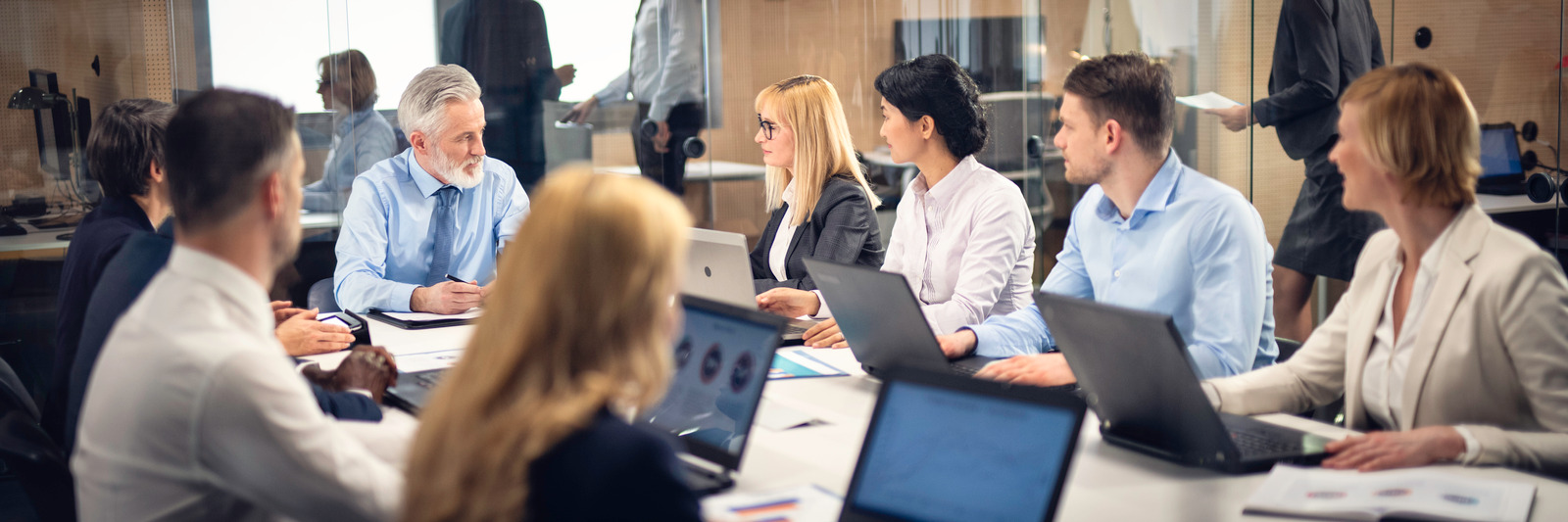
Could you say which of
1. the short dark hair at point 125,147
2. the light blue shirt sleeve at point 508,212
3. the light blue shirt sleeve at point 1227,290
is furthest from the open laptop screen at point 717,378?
the light blue shirt sleeve at point 508,212

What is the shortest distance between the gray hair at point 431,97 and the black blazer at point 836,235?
107cm

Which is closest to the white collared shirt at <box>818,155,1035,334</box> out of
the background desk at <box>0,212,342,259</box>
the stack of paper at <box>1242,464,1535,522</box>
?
the stack of paper at <box>1242,464,1535,522</box>

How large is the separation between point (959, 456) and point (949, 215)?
1646 mm

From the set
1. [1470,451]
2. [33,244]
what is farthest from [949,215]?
[33,244]

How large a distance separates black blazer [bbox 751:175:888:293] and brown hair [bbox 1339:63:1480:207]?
160cm

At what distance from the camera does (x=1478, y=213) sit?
1.72 meters

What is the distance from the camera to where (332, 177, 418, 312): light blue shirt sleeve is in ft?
10.1

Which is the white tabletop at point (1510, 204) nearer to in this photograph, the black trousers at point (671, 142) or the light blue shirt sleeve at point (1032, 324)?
the light blue shirt sleeve at point (1032, 324)

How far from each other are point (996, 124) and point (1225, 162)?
4.67 feet

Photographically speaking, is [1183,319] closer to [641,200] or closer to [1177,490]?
[1177,490]

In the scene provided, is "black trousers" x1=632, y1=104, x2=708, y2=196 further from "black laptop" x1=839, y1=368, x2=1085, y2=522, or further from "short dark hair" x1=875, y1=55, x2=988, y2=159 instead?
"black laptop" x1=839, y1=368, x2=1085, y2=522

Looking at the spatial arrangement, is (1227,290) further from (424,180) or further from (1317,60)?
(424,180)

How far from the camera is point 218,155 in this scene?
1.34 metres

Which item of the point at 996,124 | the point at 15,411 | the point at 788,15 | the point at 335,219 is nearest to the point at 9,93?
the point at 335,219
